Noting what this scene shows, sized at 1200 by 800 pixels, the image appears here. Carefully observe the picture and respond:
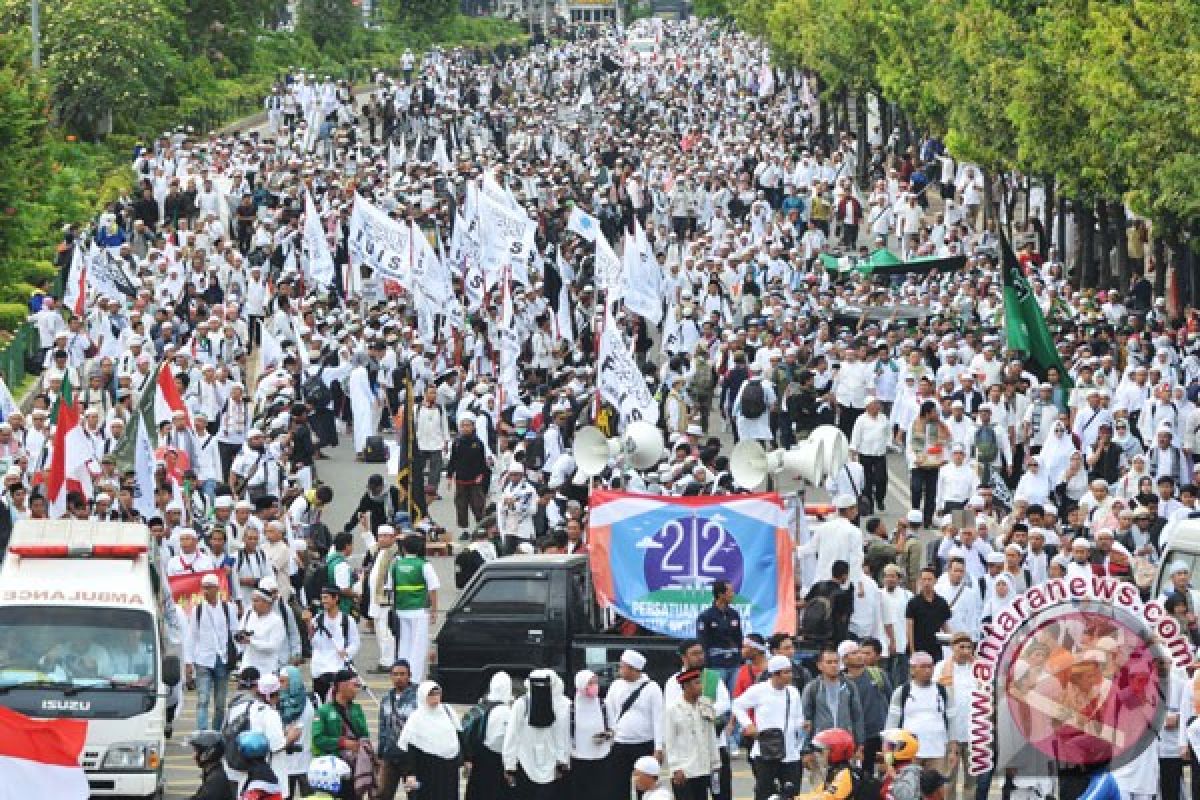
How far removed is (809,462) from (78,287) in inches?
513

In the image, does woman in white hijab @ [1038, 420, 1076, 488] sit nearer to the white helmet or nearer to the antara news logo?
the antara news logo

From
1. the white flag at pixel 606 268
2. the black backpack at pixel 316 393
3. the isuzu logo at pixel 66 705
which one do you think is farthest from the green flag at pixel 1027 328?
the isuzu logo at pixel 66 705

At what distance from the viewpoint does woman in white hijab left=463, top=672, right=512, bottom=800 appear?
60.2 feet

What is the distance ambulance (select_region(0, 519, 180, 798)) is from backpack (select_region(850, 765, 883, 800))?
15.1 ft

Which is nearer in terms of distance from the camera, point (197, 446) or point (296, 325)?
point (197, 446)

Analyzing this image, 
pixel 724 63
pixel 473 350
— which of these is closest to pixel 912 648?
pixel 473 350

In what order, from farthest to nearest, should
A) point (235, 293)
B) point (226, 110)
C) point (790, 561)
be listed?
1. point (226, 110)
2. point (235, 293)
3. point (790, 561)

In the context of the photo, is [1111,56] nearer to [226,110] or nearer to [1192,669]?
[1192,669]

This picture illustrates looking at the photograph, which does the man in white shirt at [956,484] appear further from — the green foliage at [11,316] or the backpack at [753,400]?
the green foliage at [11,316]

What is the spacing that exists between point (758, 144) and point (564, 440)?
33.3 metres

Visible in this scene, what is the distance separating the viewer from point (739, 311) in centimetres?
4006

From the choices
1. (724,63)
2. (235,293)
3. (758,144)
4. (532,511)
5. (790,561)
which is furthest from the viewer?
(724,63)

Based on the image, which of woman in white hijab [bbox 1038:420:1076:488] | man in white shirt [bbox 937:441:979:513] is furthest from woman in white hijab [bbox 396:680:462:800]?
woman in white hijab [bbox 1038:420:1076:488]

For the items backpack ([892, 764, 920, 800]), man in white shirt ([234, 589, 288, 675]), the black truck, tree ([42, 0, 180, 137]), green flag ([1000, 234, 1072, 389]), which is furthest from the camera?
tree ([42, 0, 180, 137])
